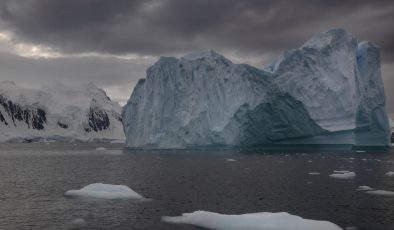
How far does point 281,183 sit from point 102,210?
14.7 m

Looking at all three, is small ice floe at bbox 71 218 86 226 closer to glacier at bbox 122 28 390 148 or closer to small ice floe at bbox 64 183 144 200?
small ice floe at bbox 64 183 144 200

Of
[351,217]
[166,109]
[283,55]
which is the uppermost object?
[283,55]

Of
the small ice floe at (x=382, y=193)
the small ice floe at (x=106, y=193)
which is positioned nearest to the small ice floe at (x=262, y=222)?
the small ice floe at (x=106, y=193)

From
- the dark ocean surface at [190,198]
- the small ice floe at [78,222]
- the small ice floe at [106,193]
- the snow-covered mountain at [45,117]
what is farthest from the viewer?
the snow-covered mountain at [45,117]

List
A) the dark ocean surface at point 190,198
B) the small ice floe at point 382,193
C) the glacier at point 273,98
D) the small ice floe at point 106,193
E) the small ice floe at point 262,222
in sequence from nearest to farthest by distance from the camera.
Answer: the small ice floe at point 262,222
the dark ocean surface at point 190,198
the small ice floe at point 106,193
the small ice floe at point 382,193
the glacier at point 273,98

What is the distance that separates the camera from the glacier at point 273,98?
62.2 meters

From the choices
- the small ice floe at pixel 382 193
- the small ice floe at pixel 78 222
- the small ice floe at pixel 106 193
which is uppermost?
the small ice floe at pixel 106 193

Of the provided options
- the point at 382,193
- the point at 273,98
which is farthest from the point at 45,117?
the point at 382,193

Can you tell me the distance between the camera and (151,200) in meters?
24.5

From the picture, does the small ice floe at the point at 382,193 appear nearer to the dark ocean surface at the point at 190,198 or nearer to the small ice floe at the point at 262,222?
the dark ocean surface at the point at 190,198

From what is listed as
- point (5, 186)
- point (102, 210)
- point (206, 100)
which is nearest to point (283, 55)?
point (206, 100)

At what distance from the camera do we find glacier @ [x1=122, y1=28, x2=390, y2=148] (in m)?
62.2

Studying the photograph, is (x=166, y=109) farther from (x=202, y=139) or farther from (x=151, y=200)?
(x=151, y=200)

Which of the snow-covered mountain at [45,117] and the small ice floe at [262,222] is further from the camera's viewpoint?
the snow-covered mountain at [45,117]
